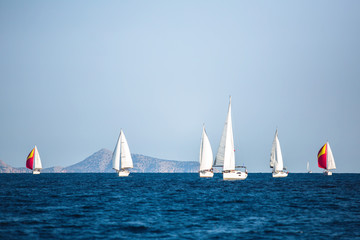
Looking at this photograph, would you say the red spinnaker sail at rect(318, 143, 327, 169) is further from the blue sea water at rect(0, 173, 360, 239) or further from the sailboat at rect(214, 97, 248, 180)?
the blue sea water at rect(0, 173, 360, 239)

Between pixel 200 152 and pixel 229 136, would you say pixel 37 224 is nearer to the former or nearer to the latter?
pixel 229 136

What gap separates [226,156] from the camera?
281 feet

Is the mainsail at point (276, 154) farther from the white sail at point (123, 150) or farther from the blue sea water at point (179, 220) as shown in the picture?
the blue sea water at point (179, 220)

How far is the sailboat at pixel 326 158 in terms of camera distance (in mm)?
150000

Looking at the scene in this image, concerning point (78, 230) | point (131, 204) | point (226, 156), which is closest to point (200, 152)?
point (226, 156)

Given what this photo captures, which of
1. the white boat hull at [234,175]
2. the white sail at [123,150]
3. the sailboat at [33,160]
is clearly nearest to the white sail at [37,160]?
the sailboat at [33,160]

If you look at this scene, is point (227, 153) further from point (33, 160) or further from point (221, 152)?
point (33, 160)

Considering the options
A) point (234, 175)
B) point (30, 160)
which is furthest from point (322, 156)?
point (30, 160)

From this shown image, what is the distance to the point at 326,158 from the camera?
151625 mm

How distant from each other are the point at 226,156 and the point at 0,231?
6171 centimetres

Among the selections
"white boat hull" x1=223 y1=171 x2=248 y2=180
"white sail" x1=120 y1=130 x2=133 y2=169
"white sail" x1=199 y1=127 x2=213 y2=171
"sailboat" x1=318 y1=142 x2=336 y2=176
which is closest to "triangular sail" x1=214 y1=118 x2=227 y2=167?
"white boat hull" x1=223 y1=171 x2=248 y2=180

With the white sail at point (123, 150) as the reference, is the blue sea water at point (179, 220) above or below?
below

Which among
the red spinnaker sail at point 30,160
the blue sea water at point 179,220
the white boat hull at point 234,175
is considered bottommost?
the blue sea water at point 179,220

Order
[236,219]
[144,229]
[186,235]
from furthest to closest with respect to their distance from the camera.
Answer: [236,219], [144,229], [186,235]
